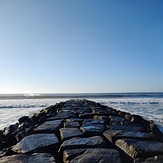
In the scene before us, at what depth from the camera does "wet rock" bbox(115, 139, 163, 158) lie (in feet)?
4.90

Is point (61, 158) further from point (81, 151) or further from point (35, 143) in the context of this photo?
point (35, 143)

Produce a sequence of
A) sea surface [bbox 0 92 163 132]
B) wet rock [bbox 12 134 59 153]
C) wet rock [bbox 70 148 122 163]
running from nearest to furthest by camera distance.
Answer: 1. wet rock [bbox 70 148 122 163]
2. wet rock [bbox 12 134 59 153]
3. sea surface [bbox 0 92 163 132]

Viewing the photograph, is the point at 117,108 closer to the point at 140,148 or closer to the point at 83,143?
the point at 83,143

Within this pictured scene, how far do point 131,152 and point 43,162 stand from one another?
715 mm

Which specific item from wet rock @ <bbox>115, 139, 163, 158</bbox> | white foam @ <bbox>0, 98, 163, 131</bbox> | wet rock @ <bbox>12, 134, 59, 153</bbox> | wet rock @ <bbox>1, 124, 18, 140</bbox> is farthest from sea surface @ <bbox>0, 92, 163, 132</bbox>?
wet rock @ <bbox>12, 134, 59, 153</bbox>

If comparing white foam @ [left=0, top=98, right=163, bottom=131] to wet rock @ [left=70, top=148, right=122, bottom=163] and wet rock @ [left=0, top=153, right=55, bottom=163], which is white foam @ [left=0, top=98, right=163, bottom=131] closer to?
wet rock @ [left=70, top=148, right=122, bottom=163]

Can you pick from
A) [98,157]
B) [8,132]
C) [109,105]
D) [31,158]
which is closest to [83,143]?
[98,157]

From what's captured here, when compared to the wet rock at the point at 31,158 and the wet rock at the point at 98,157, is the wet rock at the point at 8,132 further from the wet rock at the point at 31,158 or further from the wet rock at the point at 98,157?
the wet rock at the point at 98,157

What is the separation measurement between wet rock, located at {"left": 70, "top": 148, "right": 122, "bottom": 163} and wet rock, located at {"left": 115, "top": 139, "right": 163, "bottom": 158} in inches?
5.7

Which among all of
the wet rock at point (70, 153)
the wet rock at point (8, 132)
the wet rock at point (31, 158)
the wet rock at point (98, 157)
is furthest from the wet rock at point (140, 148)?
the wet rock at point (8, 132)

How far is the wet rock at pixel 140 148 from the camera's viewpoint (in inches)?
58.8

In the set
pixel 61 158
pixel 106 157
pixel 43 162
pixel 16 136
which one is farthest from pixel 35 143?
pixel 106 157

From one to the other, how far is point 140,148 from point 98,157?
384 millimetres

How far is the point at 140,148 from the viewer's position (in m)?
1.57
